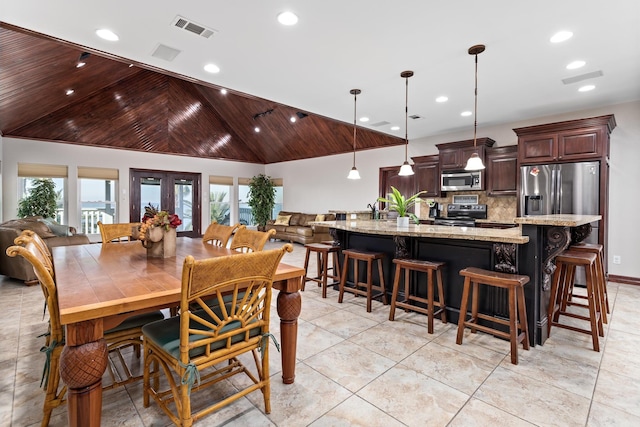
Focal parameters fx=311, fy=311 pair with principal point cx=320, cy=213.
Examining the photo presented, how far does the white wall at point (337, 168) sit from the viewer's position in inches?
176

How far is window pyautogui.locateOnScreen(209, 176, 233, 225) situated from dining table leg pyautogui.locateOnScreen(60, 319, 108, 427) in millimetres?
8758

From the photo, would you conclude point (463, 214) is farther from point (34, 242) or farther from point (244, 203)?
point (244, 203)

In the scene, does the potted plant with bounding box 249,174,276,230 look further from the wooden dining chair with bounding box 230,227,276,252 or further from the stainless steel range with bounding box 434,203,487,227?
the wooden dining chair with bounding box 230,227,276,252

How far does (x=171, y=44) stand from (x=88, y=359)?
9.10ft

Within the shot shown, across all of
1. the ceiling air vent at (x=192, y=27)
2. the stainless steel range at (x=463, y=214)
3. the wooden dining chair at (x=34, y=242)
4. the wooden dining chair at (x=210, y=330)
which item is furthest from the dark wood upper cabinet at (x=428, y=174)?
the wooden dining chair at (x=34, y=242)

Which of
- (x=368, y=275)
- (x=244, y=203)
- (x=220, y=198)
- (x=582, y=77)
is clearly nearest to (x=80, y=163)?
(x=220, y=198)

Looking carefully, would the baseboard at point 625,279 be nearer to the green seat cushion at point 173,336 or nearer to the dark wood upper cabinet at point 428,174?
the dark wood upper cabinet at point 428,174

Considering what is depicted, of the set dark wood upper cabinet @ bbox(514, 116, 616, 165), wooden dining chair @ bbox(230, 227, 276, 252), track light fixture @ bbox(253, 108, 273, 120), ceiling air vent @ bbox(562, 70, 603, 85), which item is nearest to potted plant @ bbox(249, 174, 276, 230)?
track light fixture @ bbox(253, 108, 273, 120)

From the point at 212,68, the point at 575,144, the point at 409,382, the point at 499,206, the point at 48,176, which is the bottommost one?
the point at 409,382

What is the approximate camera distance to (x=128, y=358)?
2.34m

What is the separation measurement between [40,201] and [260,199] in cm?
526

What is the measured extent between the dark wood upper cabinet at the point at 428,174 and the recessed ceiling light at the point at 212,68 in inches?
173

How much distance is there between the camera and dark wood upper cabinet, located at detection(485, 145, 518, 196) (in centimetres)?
523

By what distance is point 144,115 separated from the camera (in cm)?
779
